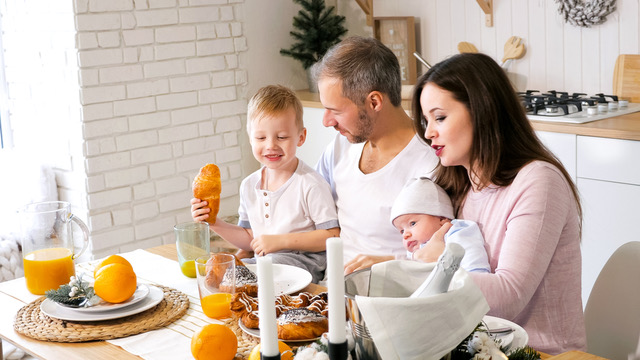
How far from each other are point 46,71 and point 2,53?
1.05 feet

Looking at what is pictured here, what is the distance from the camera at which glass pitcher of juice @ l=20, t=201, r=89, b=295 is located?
1.57 m

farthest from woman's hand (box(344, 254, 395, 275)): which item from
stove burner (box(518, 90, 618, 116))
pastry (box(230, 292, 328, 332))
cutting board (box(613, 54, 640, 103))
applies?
cutting board (box(613, 54, 640, 103))

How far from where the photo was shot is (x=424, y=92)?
1.57 meters

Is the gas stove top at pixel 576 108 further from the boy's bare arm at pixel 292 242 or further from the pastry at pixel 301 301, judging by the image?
the pastry at pixel 301 301

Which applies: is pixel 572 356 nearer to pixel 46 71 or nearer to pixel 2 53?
pixel 46 71

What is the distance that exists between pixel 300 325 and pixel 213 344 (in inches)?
6.0

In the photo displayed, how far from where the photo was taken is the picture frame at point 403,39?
3619mm

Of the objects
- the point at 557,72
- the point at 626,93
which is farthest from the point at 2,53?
the point at 626,93

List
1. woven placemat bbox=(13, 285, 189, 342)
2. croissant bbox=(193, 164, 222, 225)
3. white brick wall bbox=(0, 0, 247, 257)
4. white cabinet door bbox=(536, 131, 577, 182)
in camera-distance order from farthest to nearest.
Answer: white brick wall bbox=(0, 0, 247, 257)
white cabinet door bbox=(536, 131, 577, 182)
croissant bbox=(193, 164, 222, 225)
woven placemat bbox=(13, 285, 189, 342)

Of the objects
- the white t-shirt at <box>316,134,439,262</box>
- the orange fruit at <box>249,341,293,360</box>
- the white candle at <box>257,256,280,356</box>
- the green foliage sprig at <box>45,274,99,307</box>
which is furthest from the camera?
the white t-shirt at <box>316,134,439,262</box>

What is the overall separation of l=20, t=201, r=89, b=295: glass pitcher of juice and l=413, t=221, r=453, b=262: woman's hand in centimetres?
71

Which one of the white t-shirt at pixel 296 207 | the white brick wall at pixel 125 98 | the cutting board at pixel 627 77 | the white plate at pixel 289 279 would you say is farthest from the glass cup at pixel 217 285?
the cutting board at pixel 627 77

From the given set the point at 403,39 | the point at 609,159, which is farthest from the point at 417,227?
the point at 403,39

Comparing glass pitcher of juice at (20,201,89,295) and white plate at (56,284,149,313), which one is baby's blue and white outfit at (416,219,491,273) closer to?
white plate at (56,284,149,313)
